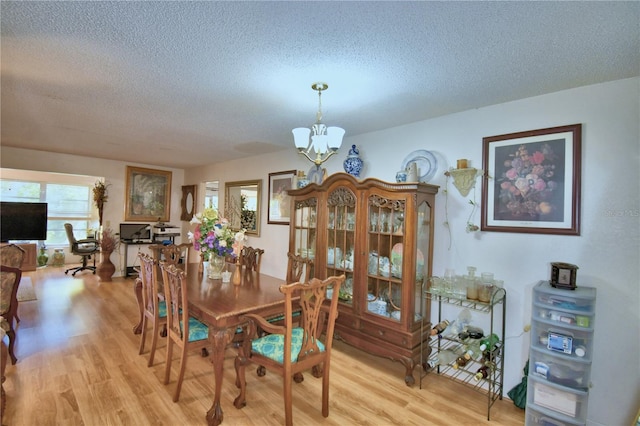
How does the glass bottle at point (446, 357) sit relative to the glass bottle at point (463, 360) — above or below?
below

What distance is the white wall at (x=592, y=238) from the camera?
1.93 m

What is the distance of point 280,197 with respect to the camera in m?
4.40

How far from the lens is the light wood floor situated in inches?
79.7

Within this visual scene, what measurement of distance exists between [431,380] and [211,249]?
7.49 ft

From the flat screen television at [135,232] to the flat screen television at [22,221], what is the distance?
1843 millimetres

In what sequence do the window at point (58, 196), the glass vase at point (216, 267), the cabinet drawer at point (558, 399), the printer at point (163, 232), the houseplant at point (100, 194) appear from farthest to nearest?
the window at point (58, 196)
the printer at point (163, 232)
the houseplant at point (100, 194)
the glass vase at point (216, 267)
the cabinet drawer at point (558, 399)

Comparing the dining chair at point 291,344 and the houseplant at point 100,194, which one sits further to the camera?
the houseplant at point 100,194

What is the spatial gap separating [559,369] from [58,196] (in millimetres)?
9136

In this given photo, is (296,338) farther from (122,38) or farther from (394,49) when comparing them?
(122,38)

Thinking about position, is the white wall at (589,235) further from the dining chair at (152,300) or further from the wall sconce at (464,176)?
the dining chair at (152,300)

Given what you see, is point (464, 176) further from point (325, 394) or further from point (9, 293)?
point (9, 293)

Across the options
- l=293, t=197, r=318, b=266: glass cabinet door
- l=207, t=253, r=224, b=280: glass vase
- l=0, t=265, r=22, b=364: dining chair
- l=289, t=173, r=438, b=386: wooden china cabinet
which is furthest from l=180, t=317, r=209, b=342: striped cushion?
l=0, t=265, r=22, b=364: dining chair

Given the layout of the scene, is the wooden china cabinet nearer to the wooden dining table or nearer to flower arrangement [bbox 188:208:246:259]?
the wooden dining table

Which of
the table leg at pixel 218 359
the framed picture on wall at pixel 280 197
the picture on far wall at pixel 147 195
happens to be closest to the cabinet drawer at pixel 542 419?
the table leg at pixel 218 359
